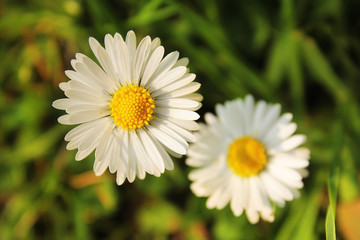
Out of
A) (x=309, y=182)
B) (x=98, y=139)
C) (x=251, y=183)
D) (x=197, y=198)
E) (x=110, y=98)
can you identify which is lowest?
(x=309, y=182)

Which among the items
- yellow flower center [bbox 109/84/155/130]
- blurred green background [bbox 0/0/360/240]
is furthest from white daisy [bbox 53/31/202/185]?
blurred green background [bbox 0/0/360/240]

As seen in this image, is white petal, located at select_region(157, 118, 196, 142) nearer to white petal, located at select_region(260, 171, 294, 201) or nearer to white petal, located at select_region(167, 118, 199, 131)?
white petal, located at select_region(167, 118, 199, 131)

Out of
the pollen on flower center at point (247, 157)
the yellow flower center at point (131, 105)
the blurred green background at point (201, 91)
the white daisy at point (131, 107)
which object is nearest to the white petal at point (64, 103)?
the white daisy at point (131, 107)

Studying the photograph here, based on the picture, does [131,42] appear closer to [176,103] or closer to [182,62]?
[182,62]

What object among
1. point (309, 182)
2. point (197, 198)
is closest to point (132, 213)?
point (197, 198)

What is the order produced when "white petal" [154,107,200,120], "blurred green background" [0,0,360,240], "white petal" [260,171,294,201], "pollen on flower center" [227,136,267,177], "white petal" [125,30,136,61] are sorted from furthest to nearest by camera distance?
"blurred green background" [0,0,360,240], "pollen on flower center" [227,136,267,177], "white petal" [260,171,294,201], "white petal" [154,107,200,120], "white petal" [125,30,136,61]

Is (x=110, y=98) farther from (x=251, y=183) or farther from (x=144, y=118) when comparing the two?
(x=251, y=183)
